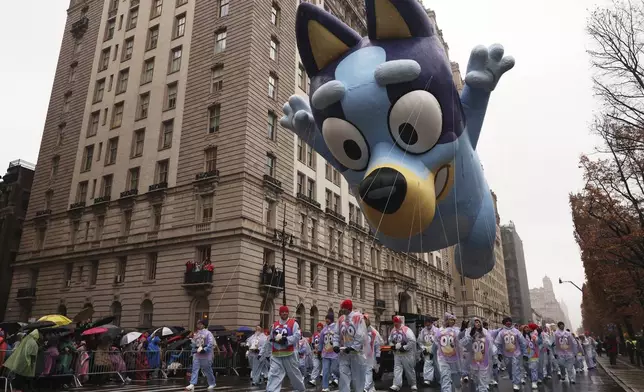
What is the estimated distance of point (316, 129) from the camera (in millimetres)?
6254

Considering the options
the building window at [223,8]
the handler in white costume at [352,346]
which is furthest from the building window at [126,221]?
the handler in white costume at [352,346]

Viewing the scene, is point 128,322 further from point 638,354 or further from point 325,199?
point 638,354

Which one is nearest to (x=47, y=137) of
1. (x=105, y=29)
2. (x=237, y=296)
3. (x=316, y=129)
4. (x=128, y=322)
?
(x=105, y=29)

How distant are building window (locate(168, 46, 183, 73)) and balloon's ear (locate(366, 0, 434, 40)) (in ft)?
98.8

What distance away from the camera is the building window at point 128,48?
117ft

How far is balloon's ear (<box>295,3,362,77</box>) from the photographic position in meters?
5.50

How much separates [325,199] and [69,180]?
20.4 meters

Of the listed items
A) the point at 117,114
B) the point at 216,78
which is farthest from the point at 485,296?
the point at 117,114

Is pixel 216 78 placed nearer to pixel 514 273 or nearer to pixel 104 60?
pixel 104 60

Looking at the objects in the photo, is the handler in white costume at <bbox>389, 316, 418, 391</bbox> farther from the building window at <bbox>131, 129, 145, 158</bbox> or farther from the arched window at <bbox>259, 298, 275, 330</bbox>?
the building window at <bbox>131, 129, 145, 158</bbox>

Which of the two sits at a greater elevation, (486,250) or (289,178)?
(289,178)

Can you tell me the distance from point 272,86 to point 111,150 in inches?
532

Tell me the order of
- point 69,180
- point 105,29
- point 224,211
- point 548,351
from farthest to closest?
point 105,29, point 69,180, point 224,211, point 548,351

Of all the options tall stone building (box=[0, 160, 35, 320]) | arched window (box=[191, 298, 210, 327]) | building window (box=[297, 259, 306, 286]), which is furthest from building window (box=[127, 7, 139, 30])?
arched window (box=[191, 298, 210, 327])
